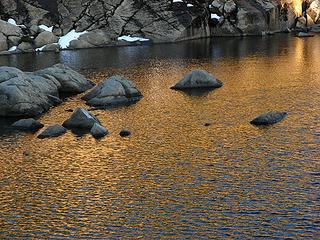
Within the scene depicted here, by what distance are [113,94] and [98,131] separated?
12026 millimetres

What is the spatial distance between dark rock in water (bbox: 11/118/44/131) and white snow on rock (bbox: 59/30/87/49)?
68511 millimetres

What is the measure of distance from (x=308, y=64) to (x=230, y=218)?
47780 mm

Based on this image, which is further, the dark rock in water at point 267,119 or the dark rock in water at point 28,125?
the dark rock in water at point 28,125

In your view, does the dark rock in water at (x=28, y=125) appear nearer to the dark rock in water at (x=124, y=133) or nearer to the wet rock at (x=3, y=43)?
the dark rock in water at (x=124, y=133)

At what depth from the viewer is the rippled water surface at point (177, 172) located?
23.4m

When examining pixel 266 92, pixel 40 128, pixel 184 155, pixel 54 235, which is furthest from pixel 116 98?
pixel 54 235

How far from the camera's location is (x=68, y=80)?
56656 millimetres

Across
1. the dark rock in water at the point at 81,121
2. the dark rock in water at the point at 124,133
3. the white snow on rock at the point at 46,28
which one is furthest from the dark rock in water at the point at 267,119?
the white snow on rock at the point at 46,28

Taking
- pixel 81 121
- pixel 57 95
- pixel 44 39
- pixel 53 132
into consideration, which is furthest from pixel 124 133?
pixel 44 39

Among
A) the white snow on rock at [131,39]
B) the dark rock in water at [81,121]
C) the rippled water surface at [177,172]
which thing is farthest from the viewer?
the white snow on rock at [131,39]

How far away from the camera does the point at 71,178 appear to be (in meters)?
29.9

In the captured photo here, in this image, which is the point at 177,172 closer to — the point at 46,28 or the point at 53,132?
the point at 53,132

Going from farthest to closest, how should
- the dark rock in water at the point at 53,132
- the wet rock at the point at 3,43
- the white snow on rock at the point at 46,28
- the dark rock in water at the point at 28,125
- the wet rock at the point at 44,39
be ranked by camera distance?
1. the white snow on rock at the point at 46,28
2. the wet rock at the point at 44,39
3. the wet rock at the point at 3,43
4. the dark rock in water at the point at 28,125
5. the dark rock in water at the point at 53,132

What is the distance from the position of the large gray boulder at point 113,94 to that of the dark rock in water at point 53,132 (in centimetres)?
Result: 950
